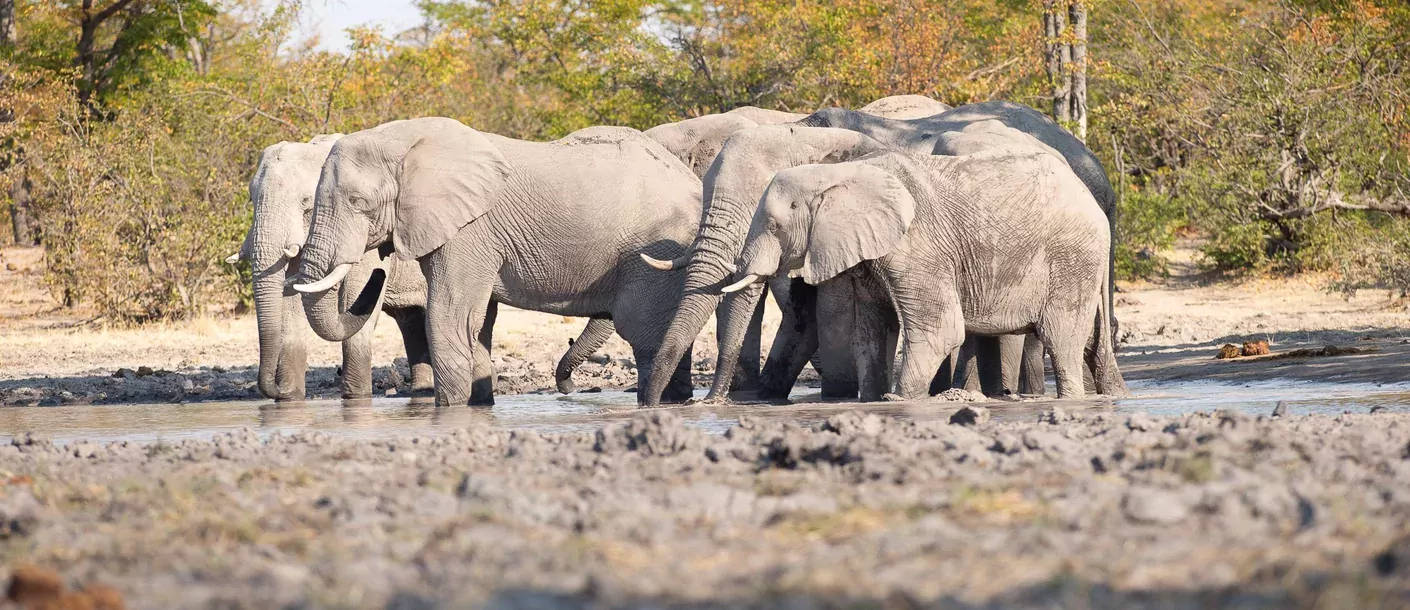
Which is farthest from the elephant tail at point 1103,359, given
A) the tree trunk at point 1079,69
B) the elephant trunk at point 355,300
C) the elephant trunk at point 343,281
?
the tree trunk at point 1079,69

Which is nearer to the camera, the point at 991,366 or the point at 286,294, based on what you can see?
the point at 991,366

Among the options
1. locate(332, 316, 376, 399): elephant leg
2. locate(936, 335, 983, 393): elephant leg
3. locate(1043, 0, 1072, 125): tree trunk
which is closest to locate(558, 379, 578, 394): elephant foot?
locate(332, 316, 376, 399): elephant leg

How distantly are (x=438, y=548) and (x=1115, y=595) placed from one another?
6.18 ft

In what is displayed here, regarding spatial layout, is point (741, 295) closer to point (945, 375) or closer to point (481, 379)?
point (945, 375)

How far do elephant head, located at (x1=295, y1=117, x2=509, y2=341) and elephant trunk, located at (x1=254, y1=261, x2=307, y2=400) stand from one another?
176 centimetres

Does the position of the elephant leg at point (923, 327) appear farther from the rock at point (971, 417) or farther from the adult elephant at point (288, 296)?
the adult elephant at point (288, 296)

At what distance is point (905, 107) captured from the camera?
17750 mm

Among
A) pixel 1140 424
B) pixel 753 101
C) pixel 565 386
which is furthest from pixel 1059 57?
pixel 1140 424

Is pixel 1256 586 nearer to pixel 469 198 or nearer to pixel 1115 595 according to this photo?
pixel 1115 595

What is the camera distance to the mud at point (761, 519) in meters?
4.22

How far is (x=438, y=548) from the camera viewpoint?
4.85 m

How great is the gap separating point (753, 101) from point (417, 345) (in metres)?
10.6

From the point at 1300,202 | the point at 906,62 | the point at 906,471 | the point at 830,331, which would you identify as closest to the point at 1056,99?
the point at 906,62

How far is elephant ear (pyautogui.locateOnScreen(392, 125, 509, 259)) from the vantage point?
11.8 m
